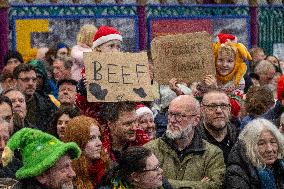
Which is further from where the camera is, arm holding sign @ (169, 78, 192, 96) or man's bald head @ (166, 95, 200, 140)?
arm holding sign @ (169, 78, 192, 96)

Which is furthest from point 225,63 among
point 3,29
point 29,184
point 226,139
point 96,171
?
point 29,184

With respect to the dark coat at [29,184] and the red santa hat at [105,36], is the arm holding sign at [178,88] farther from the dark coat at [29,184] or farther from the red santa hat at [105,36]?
the dark coat at [29,184]

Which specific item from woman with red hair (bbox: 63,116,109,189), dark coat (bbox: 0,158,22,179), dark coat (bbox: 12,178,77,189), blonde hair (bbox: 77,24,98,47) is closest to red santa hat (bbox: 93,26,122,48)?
woman with red hair (bbox: 63,116,109,189)

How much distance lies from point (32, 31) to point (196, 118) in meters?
5.61

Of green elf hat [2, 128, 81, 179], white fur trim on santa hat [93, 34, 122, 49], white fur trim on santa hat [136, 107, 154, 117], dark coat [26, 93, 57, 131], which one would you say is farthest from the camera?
dark coat [26, 93, 57, 131]

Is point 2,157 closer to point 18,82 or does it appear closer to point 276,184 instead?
point 276,184

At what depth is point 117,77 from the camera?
10.8 metres

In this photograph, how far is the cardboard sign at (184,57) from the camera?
1172cm

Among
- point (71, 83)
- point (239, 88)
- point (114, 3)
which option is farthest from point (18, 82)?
point (114, 3)

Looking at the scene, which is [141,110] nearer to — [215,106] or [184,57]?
[215,106]

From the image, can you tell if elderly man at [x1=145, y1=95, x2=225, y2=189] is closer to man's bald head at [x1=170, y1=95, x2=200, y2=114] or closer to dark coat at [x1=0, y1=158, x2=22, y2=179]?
man's bald head at [x1=170, y1=95, x2=200, y2=114]

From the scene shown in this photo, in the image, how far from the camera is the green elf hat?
26.4ft

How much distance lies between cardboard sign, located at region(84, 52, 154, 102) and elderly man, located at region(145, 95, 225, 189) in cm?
58

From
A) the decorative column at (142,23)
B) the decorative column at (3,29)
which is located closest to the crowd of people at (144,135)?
the decorative column at (3,29)
